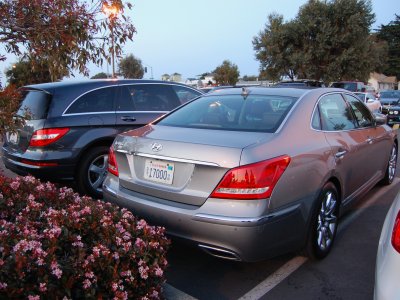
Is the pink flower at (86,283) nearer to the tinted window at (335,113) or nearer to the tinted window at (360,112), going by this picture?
the tinted window at (335,113)

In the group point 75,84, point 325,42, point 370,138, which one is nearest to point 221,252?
point 370,138

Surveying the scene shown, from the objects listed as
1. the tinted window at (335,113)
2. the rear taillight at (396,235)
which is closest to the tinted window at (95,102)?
the tinted window at (335,113)

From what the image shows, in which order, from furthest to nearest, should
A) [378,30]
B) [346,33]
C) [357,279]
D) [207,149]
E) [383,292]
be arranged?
[378,30] < [346,33] < [357,279] < [207,149] < [383,292]

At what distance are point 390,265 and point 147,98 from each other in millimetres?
4842

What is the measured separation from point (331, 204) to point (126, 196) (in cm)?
194

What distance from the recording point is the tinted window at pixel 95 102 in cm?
556

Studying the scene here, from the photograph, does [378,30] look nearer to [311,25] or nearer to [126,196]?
[311,25]

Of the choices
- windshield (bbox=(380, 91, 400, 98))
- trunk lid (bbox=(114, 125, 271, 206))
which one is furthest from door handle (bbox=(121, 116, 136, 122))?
windshield (bbox=(380, 91, 400, 98))

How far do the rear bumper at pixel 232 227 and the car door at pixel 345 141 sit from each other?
98cm

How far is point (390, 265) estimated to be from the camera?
2170 mm

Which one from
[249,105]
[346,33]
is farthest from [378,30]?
[249,105]

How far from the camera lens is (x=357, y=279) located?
351 cm

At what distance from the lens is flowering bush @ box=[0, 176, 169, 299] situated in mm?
2234

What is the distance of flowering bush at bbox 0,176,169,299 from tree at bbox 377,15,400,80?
262ft
